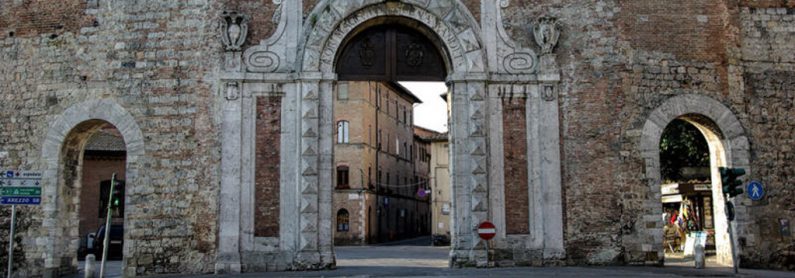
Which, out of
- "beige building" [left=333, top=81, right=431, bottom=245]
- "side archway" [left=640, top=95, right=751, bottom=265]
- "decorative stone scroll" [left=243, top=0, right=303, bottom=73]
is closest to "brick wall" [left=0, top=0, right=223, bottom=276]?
"decorative stone scroll" [left=243, top=0, right=303, bottom=73]

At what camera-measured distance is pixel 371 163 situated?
4409 cm

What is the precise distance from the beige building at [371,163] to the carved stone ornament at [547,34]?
25.4 m

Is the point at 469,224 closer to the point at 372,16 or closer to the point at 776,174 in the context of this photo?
the point at 372,16

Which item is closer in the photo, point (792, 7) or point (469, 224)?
point (469, 224)

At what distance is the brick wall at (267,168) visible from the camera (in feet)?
52.9

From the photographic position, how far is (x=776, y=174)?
17125 millimetres

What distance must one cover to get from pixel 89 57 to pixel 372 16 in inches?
254

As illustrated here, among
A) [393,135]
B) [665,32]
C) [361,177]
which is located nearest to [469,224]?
[665,32]

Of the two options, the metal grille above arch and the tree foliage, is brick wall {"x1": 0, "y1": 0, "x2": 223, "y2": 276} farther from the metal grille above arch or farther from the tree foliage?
the tree foliage

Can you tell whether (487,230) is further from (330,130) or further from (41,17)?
(41,17)

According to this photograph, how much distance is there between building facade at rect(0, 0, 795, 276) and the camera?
1619cm

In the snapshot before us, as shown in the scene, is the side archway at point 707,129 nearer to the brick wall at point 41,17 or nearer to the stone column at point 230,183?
the stone column at point 230,183

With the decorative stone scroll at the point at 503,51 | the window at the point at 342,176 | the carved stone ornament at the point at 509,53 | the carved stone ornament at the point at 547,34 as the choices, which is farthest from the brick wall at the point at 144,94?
the window at the point at 342,176

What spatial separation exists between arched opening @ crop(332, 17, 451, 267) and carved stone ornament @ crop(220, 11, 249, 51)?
219cm
